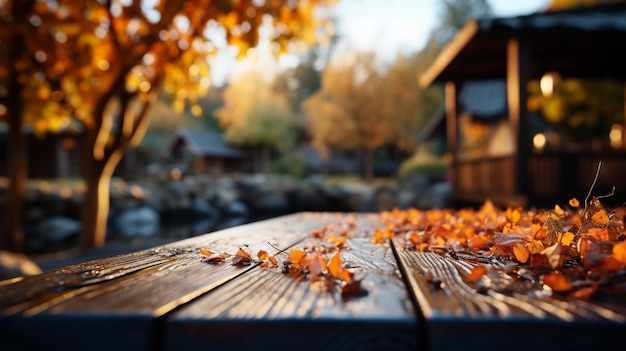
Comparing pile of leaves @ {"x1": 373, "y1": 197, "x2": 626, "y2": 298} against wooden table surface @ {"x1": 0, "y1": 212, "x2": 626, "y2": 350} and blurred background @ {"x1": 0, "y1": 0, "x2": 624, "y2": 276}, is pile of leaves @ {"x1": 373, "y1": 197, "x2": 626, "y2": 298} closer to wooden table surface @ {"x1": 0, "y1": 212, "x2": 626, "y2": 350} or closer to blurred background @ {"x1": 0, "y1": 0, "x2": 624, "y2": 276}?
wooden table surface @ {"x1": 0, "y1": 212, "x2": 626, "y2": 350}

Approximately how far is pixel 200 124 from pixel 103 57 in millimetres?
39075

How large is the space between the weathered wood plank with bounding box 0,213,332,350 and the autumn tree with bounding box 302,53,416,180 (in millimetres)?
24968

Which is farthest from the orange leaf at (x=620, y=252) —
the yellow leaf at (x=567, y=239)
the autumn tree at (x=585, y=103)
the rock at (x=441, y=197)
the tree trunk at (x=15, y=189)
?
the autumn tree at (x=585, y=103)

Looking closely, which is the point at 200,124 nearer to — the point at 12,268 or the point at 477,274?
the point at 12,268

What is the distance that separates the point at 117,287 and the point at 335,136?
25.8 metres

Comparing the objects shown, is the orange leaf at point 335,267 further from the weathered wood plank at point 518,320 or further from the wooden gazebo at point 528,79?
the wooden gazebo at point 528,79

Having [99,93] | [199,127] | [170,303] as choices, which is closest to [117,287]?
[170,303]

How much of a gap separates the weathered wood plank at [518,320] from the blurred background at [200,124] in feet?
15.2

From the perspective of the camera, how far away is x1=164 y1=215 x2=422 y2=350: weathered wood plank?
638 millimetres

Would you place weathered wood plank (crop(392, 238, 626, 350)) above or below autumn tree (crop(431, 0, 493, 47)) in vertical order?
below

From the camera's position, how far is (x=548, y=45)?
7625 mm

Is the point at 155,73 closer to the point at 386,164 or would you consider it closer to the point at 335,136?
the point at 335,136

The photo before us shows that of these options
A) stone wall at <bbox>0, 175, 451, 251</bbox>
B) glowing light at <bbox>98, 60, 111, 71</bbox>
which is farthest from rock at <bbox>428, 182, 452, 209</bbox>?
glowing light at <bbox>98, 60, 111, 71</bbox>

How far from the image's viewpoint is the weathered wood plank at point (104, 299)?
0.67 meters
